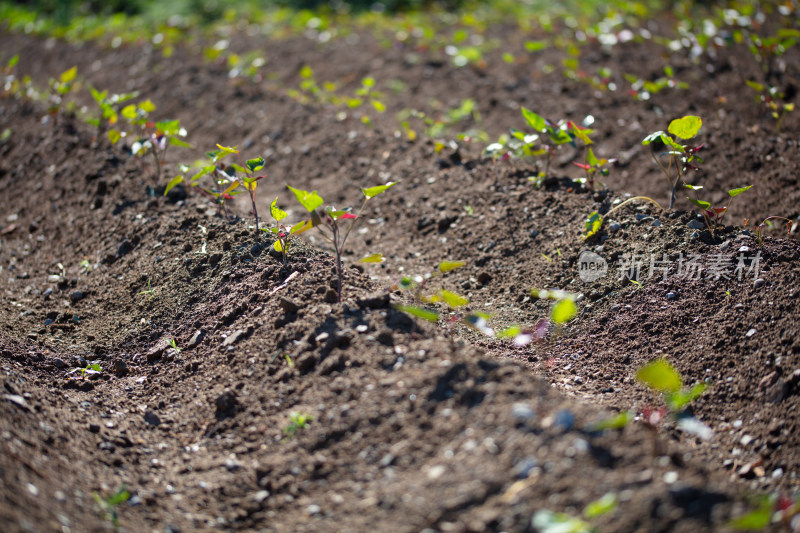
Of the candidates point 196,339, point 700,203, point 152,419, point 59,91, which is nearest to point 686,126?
point 700,203

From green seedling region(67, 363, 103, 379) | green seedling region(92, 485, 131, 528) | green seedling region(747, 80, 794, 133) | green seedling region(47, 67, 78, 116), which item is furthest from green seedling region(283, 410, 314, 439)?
green seedling region(747, 80, 794, 133)

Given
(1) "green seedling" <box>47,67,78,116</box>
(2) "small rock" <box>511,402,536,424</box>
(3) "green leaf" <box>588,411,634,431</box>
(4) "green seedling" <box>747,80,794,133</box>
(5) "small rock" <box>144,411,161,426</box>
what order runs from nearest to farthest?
(3) "green leaf" <box>588,411,634,431</box>, (2) "small rock" <box>511,402,536,424</box>, (5) "small rock" <box>144,411,161,426</box>, (4) "green seedling" <box>747,80,794,133</box>, (1) "green seedling" <box>47,67,78,116</box>

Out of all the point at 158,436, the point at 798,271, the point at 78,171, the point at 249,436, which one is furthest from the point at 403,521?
the point at 78,171

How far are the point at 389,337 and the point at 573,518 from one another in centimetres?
85

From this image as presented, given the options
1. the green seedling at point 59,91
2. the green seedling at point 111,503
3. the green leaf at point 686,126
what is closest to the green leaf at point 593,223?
the green leaf at point 686,126

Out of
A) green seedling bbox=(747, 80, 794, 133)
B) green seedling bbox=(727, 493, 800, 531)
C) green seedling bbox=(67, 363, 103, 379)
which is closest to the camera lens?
green seedling bbox=(727, 493, 800, 531)

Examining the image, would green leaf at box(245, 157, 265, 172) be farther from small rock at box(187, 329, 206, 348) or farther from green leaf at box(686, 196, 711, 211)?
green leaf at box(686, 196, 711, 211)

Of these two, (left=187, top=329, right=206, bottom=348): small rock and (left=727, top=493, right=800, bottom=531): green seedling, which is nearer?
(left=727, top=493, right=800, bottom=531): green seedling

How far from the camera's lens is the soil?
1.54m

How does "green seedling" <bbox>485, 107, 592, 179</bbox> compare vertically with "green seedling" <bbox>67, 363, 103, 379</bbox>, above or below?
above

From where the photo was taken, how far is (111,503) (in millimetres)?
1662

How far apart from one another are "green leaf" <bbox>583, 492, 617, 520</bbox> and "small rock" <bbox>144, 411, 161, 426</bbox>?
56.0 inches

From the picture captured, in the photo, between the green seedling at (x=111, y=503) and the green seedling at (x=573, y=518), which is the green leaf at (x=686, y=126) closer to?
the green seedling at (x=573, y=518)

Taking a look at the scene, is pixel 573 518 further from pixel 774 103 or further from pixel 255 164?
pixel 774 103
